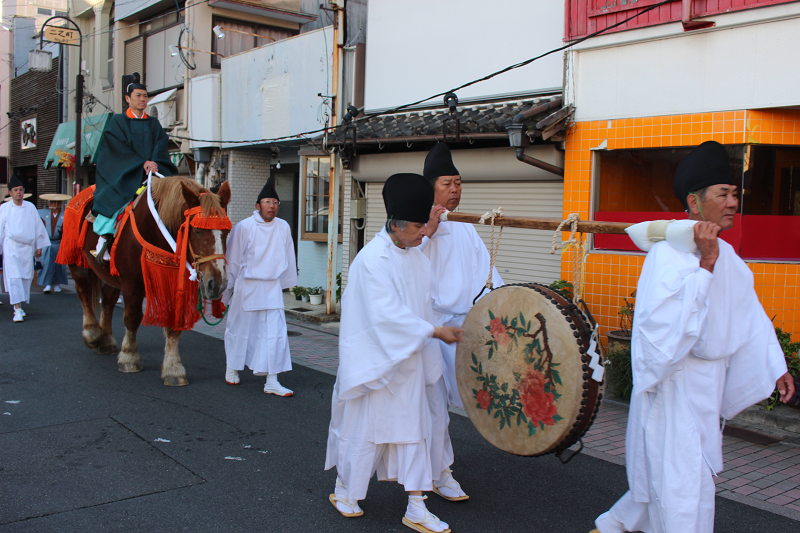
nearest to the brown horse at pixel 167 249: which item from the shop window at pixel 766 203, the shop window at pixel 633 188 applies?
the shop window at pixel 633 188

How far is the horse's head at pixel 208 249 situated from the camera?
20.2ft

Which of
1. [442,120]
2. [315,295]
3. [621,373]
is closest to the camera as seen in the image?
[621,373]

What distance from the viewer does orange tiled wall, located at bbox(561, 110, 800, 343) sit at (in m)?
6.81

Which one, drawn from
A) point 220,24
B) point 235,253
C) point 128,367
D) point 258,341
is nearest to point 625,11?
point 235,253

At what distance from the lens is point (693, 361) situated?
10.5ft

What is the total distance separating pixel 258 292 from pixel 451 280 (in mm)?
3046

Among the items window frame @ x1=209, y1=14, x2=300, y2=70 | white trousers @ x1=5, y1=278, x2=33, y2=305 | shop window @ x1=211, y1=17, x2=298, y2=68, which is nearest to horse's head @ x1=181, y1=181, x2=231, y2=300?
white trousers @ x1=5, y1=278, x2=33, y2=305

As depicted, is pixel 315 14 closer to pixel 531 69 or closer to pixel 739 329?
pixel 531 69

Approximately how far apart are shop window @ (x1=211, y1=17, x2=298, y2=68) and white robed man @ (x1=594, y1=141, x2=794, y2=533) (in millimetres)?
15455

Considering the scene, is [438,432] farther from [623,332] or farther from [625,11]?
[625,11]

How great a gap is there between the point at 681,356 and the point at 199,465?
3248 millimetres

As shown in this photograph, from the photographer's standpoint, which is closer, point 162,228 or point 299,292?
point 162,228

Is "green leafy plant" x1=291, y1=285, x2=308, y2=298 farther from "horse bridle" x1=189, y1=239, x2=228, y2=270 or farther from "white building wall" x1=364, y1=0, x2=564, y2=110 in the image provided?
"horse bridle" x1=189, y1=239, x2=228, y2=270

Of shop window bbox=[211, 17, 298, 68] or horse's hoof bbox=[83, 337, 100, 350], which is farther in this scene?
shop window bbox=[211, 17, 298, 68]
